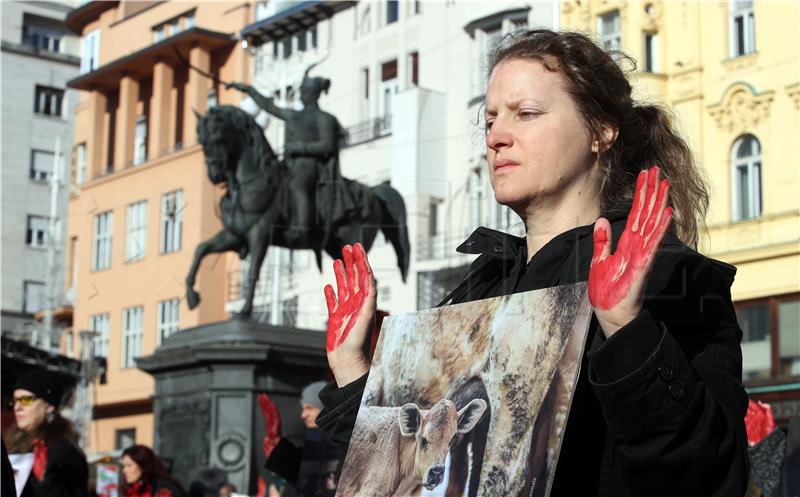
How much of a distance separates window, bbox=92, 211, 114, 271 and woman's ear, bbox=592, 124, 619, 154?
3523 cm

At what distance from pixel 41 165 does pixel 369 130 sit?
50.3 feet

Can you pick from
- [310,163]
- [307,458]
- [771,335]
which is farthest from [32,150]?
[307,458]

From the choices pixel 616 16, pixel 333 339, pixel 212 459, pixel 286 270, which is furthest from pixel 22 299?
pixel 333 339

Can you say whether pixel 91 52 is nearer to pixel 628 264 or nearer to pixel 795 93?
pixel 795 93

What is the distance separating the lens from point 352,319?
3012 mm

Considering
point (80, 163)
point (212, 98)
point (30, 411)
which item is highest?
point (212, 98)

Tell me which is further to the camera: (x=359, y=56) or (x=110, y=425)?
(x=110, y=425)

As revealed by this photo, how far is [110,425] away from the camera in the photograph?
41562mm

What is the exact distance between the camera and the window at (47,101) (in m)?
49.2

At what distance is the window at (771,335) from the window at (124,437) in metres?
20.3

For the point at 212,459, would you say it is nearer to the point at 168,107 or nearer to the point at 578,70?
the point at 578,70

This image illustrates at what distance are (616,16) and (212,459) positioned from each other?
13582mm

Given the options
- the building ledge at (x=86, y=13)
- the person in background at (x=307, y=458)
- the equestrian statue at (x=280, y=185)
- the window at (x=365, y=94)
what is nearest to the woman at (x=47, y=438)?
the person in background at (x=307, y=458)

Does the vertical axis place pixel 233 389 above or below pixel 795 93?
below
